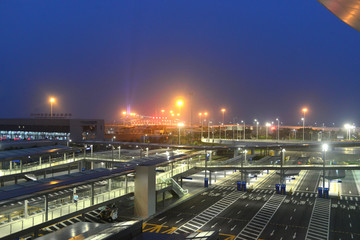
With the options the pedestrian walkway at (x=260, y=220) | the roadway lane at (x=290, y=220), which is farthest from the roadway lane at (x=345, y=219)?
the pedestrian walkway at (x=260, y=220)

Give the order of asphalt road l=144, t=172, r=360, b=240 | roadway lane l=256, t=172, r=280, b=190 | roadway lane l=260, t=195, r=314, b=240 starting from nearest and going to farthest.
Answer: roadway lane l=260, t=195, r=314, b=240 < asphalt road l=144, t=172, r=360, b=240 < roadway lane l=256, t=172, r=280, b=190

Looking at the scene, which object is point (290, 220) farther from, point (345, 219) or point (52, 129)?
point (52, 129)

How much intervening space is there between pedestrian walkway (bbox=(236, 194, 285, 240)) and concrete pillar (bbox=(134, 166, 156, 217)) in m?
9.31

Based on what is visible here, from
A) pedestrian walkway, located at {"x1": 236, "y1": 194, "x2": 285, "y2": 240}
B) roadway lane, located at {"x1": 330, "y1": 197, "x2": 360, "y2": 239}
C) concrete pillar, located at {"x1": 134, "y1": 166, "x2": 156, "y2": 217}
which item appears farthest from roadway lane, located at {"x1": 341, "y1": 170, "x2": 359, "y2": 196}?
concrete pillar, located at {"x1": 134, "y1": 166, "x2": 156, "y2": 217}

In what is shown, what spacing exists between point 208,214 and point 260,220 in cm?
513

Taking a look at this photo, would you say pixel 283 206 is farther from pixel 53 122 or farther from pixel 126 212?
pixel 53 122

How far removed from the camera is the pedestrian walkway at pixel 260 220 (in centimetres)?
2541

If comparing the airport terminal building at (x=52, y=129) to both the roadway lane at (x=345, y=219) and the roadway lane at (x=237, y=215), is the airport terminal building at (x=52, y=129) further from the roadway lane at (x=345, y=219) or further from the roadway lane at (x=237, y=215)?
the roadway lane at (x=345, y=219)

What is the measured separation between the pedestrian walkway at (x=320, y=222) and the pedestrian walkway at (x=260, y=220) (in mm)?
3754

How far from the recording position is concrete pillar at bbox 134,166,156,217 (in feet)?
99.0

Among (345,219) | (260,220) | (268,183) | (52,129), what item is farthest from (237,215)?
(52,129)

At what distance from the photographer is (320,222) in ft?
94.8

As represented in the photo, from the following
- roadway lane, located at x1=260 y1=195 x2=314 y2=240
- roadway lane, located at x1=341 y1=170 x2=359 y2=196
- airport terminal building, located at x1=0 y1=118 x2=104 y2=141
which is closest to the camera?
roadway lane, located at x1=260 y1=195 x2=314 y2=240

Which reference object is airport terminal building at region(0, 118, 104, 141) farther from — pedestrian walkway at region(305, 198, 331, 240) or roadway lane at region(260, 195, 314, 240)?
pedestrian walkway at region(305, 198, 331, 240)
